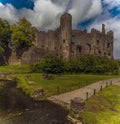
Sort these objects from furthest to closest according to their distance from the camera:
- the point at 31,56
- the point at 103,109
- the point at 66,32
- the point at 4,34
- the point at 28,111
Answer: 1. the point at 66,32
2. the point at 4,34
3. the point at 31,56
4. the point at 103,109
5. the point at 28,111

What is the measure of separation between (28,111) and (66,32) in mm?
57713

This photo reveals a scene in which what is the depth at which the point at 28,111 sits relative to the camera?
26.5m

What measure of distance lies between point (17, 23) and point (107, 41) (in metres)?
37.5

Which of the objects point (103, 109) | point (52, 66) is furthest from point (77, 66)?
point (103, 109)

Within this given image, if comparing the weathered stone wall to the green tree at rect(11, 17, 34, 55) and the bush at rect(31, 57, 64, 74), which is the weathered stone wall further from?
the bush at rect(31, 57, 64, 74)

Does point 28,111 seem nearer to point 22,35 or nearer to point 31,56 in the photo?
point 31,56

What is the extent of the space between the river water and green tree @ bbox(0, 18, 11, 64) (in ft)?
149

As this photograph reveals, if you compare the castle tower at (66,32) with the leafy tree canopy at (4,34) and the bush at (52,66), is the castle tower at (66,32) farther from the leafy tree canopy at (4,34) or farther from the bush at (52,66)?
the leafy tree canopy at (4,34)

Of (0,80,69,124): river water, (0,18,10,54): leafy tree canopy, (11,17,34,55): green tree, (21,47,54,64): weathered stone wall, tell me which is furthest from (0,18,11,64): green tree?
(0,80,69,124): river water

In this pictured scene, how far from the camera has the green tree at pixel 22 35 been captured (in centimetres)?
7625

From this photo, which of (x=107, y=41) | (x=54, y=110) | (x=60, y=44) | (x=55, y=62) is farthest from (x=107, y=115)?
(x=107, y=41)

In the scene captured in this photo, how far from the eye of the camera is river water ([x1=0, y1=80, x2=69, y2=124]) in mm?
23402

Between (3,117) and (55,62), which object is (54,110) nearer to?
(3,117)

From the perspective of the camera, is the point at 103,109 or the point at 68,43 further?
the point at 68,43
